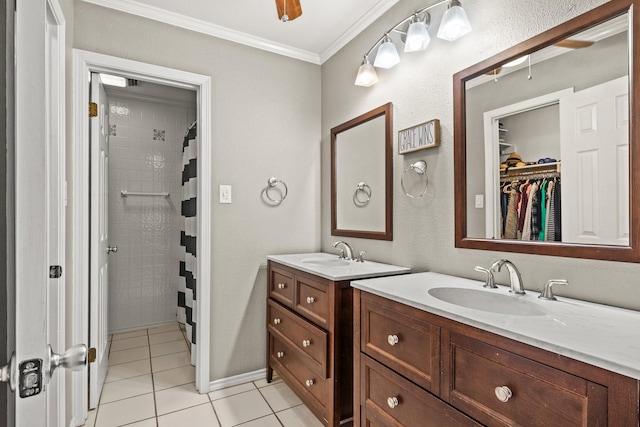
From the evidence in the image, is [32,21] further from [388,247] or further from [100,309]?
[100,309]

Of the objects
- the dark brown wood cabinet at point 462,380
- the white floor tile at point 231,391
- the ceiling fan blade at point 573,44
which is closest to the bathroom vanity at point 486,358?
the dark brown wood cabinet at point 462,380

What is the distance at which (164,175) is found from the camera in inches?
136

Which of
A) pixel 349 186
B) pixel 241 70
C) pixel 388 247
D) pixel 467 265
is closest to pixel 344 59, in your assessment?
pixel 241 70

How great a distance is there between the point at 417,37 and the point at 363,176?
2.84ft

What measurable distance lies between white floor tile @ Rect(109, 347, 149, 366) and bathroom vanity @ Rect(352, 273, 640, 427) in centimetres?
206

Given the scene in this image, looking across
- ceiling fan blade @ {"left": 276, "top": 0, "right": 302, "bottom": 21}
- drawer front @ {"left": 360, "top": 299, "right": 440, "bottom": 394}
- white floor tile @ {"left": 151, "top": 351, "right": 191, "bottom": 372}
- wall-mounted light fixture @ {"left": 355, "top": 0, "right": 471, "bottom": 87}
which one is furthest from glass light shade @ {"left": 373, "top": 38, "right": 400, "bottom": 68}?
white floor tile @ {"left": 151, "top": 351, "right": 191, "bottom": 372}

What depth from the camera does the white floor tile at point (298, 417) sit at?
1851 mm

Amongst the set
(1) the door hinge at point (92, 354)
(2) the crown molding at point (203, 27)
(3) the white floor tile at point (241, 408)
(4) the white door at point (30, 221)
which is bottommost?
(3) the white floor tile at point (241, 408)

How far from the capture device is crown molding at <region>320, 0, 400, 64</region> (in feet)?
6.62

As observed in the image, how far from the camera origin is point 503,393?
885 millimetres

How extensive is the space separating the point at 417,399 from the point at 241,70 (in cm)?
224

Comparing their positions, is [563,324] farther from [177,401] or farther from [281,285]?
[177,401]

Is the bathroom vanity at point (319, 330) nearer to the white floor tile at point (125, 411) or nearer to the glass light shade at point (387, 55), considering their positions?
the white floor tile at point (125, 411)

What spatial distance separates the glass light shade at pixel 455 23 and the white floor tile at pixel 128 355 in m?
3.01
